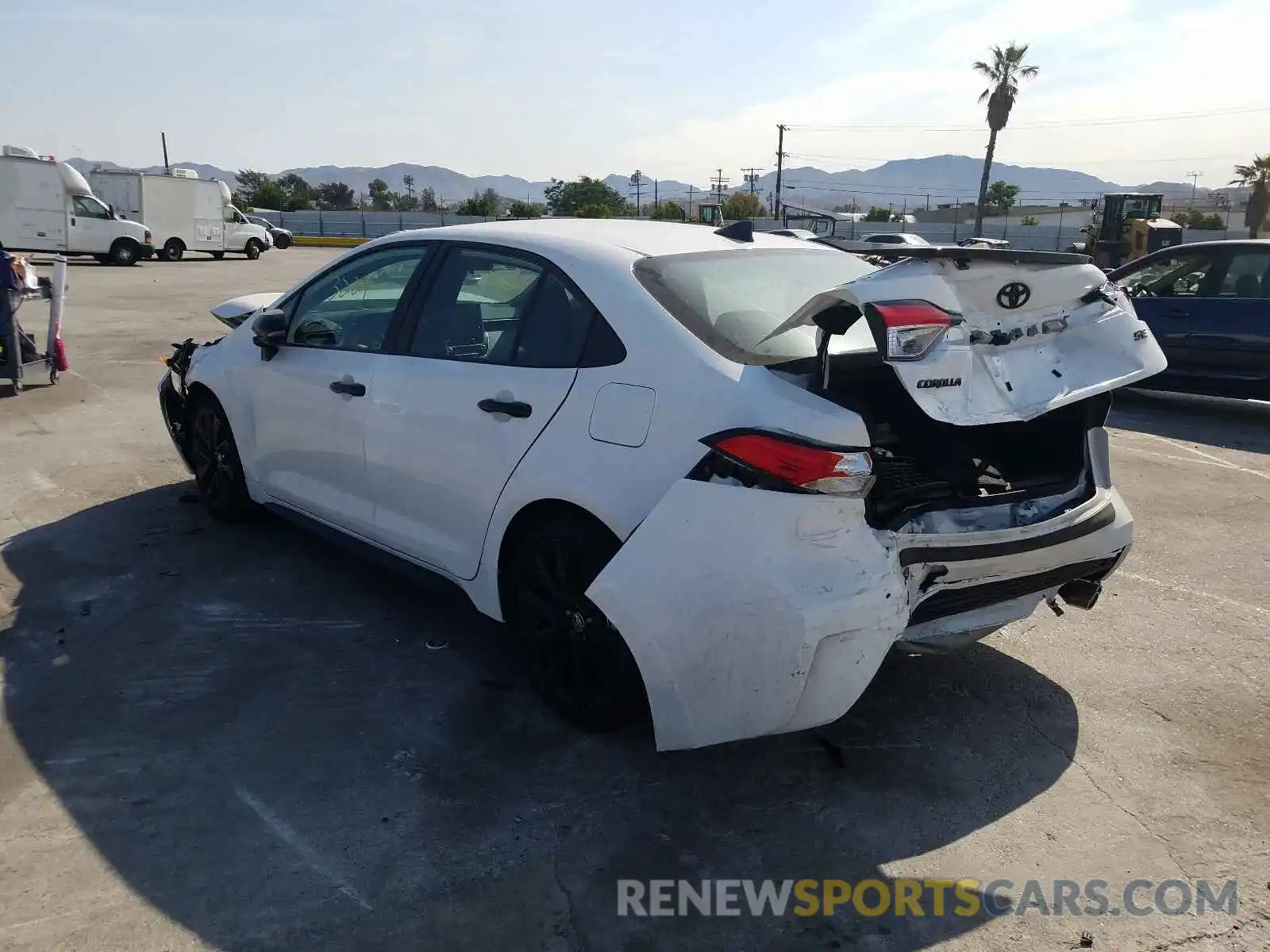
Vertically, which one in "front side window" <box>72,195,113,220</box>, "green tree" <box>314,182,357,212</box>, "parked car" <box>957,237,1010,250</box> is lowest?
"parked car" <box>957,237,1010,250</box>

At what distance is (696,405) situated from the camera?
2943mm

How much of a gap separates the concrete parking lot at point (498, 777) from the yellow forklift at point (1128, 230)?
25.4m

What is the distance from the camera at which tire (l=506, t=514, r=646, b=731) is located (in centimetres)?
324

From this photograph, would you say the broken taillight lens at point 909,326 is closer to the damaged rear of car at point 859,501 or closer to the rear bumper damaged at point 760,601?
the damaged rear of car at point 859,501

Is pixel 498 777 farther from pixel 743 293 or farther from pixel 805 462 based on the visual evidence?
pixel 743 293

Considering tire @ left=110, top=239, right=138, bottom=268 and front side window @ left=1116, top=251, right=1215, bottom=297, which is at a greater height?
front side window @ left=1116, top=251, right=1215, bottom=297

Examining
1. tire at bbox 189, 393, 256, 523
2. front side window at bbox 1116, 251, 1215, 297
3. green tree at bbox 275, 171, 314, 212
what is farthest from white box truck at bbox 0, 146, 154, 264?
green tree at bbox 275, 171, 314, 212

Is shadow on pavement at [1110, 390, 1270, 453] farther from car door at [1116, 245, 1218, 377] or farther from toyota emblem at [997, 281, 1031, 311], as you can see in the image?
toyota emblem at [997, 281, 1031, 311]

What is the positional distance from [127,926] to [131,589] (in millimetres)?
2480

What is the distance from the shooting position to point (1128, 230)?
30031 millimetres

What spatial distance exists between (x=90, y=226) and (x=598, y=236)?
27.6m

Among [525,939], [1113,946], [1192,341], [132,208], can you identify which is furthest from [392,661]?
[132,208]

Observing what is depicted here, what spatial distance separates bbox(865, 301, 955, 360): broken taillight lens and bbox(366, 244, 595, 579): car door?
1.07 meters

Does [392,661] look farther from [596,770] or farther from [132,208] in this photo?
[132,208]
